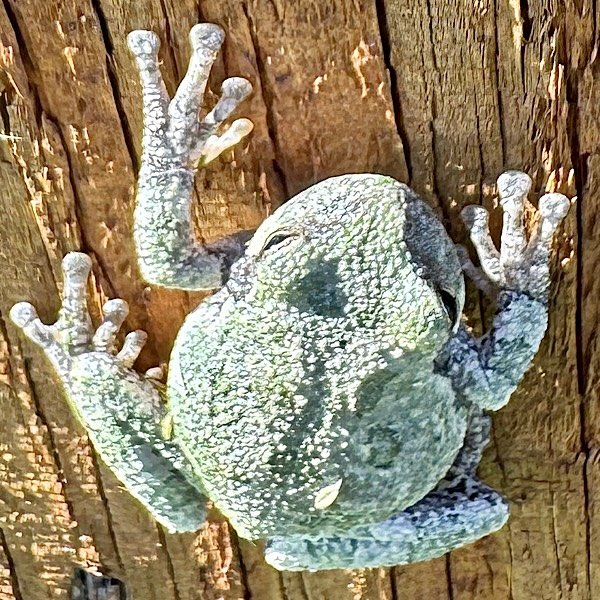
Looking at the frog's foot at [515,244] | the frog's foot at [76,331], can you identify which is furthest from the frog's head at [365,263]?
the frog's foot at [76,331]

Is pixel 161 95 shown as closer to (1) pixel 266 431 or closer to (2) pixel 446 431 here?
(1) pixel 266 431

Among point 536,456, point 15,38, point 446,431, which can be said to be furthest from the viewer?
point 536,456

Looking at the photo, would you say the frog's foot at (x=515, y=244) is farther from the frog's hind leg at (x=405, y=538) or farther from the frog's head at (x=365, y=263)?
the frog's hind leg at (x=405, y=538)

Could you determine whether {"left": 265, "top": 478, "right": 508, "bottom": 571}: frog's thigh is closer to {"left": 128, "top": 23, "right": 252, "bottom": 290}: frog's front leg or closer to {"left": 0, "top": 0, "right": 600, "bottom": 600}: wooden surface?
{"left": 0, "top": 0, "right": 600, "bottom": 600}: wooden surface

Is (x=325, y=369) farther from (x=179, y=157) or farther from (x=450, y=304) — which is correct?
(x=179, y=157)

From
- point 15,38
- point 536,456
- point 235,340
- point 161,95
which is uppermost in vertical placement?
point 15,38

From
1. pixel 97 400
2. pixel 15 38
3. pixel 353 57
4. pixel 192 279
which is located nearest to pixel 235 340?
pixel 192 279

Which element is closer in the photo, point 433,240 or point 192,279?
point 433,240
